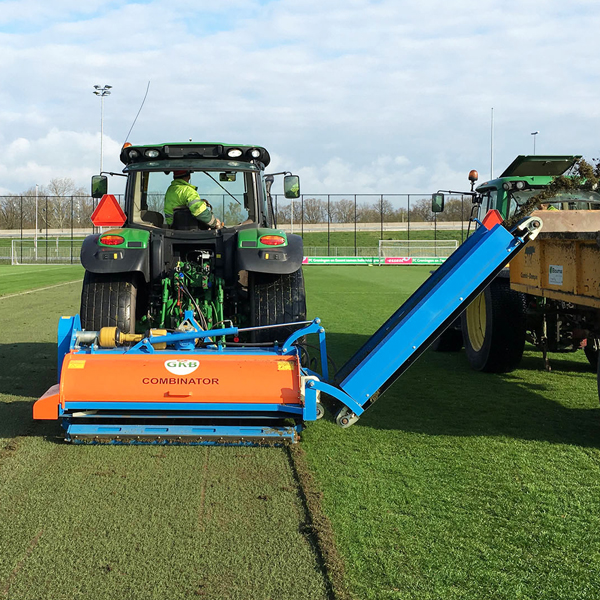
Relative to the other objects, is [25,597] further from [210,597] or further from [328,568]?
[328,568]

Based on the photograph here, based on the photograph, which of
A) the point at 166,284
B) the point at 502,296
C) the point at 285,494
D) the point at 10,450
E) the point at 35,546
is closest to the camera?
the point at 35,546

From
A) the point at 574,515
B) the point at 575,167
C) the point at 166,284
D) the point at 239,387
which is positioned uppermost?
the point at 575,167

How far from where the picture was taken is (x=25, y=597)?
8.60 ft

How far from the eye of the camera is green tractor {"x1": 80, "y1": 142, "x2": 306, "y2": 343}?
573 centimetres

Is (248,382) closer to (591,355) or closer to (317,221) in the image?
(591,355)

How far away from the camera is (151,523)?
330 centimetres

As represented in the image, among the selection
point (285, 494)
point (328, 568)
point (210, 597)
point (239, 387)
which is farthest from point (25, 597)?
point (239, 387)

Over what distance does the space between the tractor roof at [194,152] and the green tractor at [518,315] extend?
2.66 meters

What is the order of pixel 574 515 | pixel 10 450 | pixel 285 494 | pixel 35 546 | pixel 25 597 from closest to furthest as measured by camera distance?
pixel 25 597 < pixel 35 546 < pixel 574 515 < pixel 285 494 < pixel 10 450

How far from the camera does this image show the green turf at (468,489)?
111 inches

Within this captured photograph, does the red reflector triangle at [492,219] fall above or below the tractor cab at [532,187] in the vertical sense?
below

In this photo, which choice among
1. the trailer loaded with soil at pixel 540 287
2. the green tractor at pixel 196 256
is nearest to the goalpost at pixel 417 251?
the trailer loaded with soil at pixel 540 287

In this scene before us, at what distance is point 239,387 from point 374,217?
43014 mm

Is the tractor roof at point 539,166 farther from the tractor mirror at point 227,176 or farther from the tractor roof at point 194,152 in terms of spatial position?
the tractor mirror at point 227,176
